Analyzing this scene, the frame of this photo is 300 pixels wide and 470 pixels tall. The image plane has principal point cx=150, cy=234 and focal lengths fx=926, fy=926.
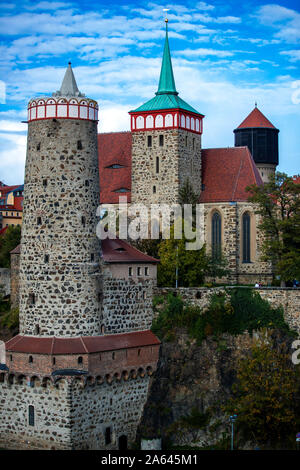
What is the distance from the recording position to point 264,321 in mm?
53625

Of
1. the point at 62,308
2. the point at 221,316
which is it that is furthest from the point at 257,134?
the point at 62,308

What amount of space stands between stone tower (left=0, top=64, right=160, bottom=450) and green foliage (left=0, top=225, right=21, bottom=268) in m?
19.6

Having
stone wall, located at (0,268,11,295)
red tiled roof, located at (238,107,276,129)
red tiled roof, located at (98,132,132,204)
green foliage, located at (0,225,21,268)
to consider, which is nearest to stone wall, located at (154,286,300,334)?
stone wall, located at (0,268,11,295)

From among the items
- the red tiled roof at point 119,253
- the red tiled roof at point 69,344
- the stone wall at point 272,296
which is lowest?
the red tiled roof at point 69,344

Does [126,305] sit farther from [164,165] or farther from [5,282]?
[164,165]

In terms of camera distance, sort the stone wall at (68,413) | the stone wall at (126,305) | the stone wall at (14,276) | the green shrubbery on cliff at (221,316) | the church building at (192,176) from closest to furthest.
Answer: the stone wall at (68,413)
the stone wall at (126,305)
the green shrubbery on cliff at (221,316)
the stone wall at (14,276)
the church building at (192,176)

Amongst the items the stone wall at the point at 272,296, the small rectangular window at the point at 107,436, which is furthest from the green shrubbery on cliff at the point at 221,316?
the small rectangular window at the point at 107,436

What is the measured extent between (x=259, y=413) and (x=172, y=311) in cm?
948

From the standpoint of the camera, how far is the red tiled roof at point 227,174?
222 feet

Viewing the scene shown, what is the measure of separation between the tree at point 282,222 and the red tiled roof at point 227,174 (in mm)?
6987

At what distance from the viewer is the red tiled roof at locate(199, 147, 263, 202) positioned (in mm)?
67625

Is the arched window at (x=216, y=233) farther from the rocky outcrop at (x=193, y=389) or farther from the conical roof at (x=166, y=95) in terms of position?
the rocky outcrop at (x=193, y=389)
